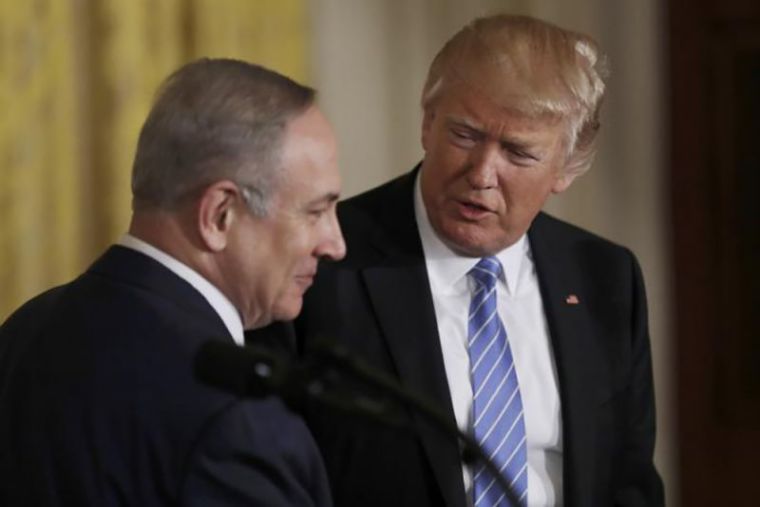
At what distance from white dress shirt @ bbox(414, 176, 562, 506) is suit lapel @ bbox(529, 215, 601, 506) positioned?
0.02m

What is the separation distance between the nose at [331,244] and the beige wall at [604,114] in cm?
183

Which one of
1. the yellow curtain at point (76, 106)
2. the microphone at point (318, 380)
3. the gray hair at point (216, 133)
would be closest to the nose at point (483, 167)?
the gray hair at point (216, 133)

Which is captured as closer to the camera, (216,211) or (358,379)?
(358,379)

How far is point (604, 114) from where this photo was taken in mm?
4066

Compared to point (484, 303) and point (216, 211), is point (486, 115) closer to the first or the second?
point (484, 303)

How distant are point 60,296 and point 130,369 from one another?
0.56ft

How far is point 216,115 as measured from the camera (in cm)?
168

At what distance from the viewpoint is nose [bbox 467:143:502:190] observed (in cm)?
226

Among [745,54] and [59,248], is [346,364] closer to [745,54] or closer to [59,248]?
[59,248]

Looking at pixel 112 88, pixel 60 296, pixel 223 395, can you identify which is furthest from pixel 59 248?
pixel 223 395

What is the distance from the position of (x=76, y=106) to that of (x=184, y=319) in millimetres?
1620

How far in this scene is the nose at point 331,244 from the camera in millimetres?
1826

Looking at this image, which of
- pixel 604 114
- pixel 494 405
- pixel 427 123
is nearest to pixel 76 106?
pixel 427 123

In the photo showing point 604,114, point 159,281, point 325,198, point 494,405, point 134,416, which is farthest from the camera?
point 604,114
